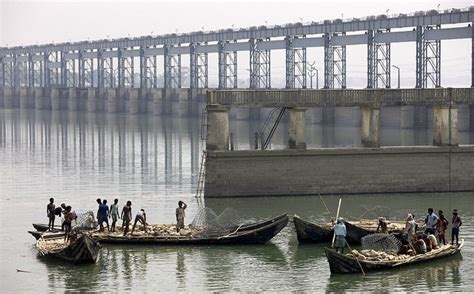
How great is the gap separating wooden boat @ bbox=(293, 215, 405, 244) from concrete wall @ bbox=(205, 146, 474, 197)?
38.5 ft

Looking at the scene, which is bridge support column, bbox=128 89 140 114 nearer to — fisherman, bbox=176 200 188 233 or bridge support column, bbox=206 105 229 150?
bridge support column, bbox=206 105 229 150

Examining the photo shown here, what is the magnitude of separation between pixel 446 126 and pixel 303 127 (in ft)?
24.3

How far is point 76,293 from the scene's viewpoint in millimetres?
32094

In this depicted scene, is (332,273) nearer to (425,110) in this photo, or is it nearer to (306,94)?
(306,94)

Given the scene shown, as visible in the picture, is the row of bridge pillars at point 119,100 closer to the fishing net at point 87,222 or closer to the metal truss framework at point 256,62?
the metal truss framework at point 256,62

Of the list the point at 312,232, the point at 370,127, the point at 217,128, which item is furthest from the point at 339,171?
the point at 312,232

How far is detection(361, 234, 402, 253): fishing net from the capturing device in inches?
1414

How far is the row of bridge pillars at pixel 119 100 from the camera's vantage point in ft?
497

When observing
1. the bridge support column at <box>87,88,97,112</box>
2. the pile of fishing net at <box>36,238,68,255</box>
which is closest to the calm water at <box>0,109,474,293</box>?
the pile of fishing net at <box>36,238,68,255</box>

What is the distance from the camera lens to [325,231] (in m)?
39.4

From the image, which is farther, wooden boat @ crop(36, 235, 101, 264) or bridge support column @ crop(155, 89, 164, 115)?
bridge support column @ crop(155, 89, 164, 115)

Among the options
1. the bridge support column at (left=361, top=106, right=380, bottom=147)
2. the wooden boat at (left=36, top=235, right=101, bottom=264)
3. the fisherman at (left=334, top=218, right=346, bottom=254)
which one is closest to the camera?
the wooden boat at (left=36, top=235, right=101, bottom=264)

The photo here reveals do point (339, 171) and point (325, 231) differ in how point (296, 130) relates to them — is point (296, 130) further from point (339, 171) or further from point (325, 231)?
point (325, 231)

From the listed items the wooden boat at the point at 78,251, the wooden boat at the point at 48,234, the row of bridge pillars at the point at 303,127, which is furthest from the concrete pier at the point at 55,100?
the wooden boat at the point at 78,251
